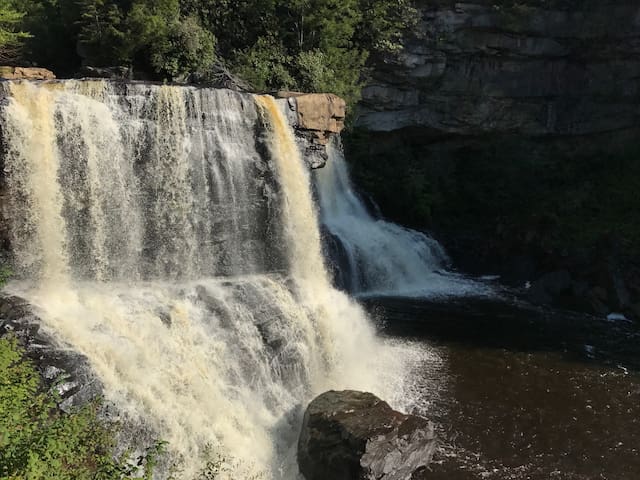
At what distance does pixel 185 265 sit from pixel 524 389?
7.54 meters

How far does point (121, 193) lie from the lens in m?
11.0

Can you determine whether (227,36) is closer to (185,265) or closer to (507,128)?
(185,265)

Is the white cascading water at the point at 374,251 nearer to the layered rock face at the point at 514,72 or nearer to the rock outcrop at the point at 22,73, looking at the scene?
the layered rock face at the point at 514,72

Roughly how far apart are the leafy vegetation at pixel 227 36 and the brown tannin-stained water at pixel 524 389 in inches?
323

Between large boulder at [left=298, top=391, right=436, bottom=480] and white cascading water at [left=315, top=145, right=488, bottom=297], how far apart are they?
7.77 metres

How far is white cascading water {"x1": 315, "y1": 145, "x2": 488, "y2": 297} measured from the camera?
657 inches

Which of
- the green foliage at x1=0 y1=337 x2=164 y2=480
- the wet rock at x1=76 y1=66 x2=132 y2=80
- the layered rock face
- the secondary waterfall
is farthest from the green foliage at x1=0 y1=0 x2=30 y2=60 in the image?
the layered rock face

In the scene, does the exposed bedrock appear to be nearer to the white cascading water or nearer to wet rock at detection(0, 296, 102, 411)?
the white cascading water

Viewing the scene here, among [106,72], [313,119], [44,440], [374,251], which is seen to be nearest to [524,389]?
[374,251]

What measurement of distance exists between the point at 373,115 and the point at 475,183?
5128mm

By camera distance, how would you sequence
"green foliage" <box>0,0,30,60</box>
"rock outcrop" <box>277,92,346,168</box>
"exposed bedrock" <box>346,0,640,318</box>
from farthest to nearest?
1. "exposed bedrock" <box>346,0,640,318</box>
2. "rock outcrop" <box>277,92,346,168</box>
3. "green foliage" <box>0,0,30,60</box>

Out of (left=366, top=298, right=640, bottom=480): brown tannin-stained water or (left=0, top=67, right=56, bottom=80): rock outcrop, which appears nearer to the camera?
(left=366, top=298, right=640, bottom=480): brown tannin-stained water

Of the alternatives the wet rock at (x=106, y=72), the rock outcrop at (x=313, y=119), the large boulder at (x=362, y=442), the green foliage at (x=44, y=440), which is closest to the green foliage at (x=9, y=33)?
the wet rock at (x=106, y=72)

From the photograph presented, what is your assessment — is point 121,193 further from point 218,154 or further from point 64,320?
point 64,320
